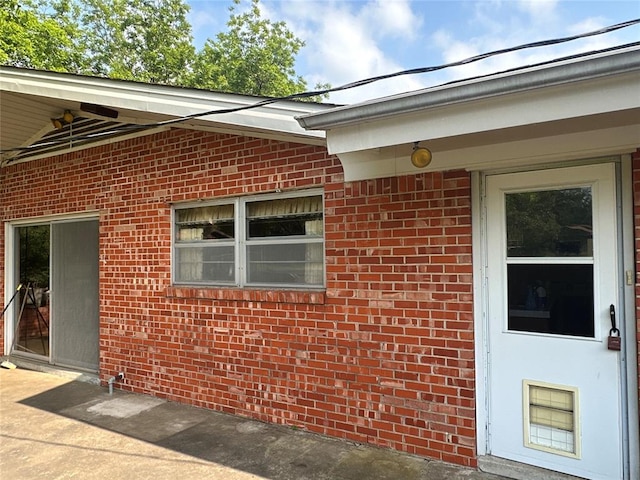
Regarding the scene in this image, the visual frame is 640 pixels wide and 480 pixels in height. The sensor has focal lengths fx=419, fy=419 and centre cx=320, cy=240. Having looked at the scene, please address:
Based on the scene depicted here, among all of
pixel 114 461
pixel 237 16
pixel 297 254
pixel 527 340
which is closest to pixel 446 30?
pixel 297 254

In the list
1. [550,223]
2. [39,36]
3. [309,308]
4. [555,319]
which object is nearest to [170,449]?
[309,308]

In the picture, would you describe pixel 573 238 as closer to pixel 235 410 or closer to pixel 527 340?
pixel 527 340

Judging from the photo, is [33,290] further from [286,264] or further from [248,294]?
[286,264]

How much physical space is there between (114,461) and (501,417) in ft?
10.3

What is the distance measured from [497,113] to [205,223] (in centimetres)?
342

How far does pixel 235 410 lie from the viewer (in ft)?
14.5

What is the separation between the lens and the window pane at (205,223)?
4.64 m

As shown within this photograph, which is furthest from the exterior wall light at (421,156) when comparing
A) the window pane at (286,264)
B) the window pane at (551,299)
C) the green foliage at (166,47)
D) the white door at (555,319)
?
the green foliage at (166,47)

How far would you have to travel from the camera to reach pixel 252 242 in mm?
4414

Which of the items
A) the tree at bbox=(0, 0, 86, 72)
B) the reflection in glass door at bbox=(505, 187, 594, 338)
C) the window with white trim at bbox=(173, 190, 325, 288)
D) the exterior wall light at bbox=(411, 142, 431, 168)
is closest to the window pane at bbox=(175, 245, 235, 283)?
the window with white trim at bbox=(173, 190, 325, 288)

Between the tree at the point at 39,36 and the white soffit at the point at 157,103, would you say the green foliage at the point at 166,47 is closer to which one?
the tree at the point at 39,36

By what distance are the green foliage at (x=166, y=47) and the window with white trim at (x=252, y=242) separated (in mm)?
15031

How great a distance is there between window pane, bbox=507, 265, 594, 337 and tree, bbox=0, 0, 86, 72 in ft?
35.0

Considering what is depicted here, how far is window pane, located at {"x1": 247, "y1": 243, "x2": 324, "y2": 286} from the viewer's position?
13.3ft
